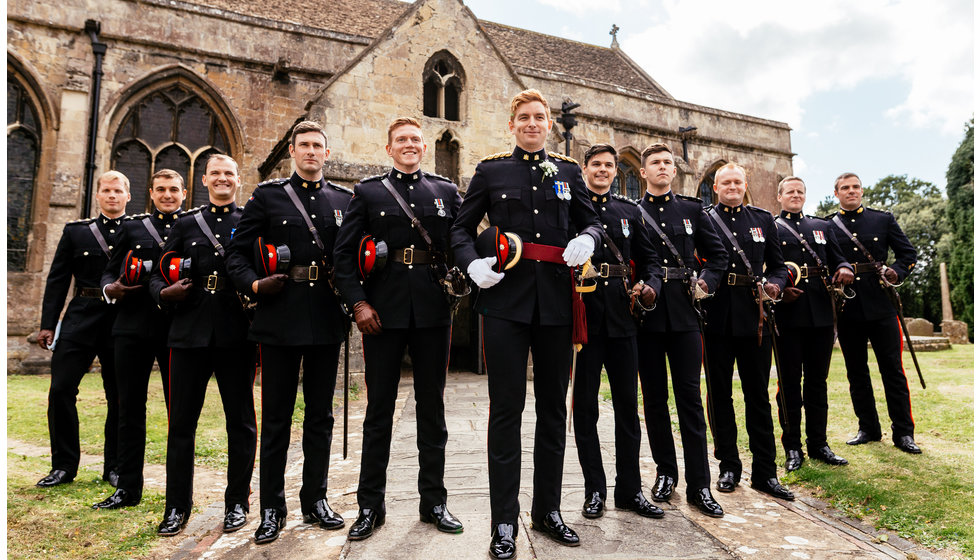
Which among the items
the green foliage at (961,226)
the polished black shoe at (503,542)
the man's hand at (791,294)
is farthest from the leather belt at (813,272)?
the green foliage at (961,226)

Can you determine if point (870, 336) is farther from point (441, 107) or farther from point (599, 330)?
point (441, 107)

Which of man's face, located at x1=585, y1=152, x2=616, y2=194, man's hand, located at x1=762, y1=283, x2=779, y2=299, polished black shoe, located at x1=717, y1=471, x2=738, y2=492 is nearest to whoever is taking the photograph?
man's face, located at x1=585, y1=152, x2=616, y2=194

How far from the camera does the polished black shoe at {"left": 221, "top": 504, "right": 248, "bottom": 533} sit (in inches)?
149

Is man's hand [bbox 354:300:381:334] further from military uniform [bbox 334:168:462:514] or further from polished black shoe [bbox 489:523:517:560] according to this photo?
polished black shoe [bbox 489:523:517:560]

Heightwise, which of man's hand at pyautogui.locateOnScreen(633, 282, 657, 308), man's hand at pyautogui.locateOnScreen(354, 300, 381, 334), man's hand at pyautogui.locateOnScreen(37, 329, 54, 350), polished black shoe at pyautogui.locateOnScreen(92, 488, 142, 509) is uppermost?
man's hand at pyautogui.locateOnScreen(633, 282, 657, 308)

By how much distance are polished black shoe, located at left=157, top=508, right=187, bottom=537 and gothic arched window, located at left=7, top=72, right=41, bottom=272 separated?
A: 493 inches

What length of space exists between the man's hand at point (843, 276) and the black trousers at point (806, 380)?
0.44 meters

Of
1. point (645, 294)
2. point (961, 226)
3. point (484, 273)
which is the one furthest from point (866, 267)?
point (961, 226)

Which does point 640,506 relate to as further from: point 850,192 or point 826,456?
point 850,192

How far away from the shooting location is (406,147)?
3.84m

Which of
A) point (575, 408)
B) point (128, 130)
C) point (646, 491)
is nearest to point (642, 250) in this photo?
point (575, 408)

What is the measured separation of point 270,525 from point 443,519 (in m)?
1.04

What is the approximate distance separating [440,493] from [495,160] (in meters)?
2.04

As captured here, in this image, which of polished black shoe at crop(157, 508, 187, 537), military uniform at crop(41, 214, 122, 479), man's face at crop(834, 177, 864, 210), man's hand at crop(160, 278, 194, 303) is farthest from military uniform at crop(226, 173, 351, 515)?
man's face at crop(834, 177, 864, 210)
